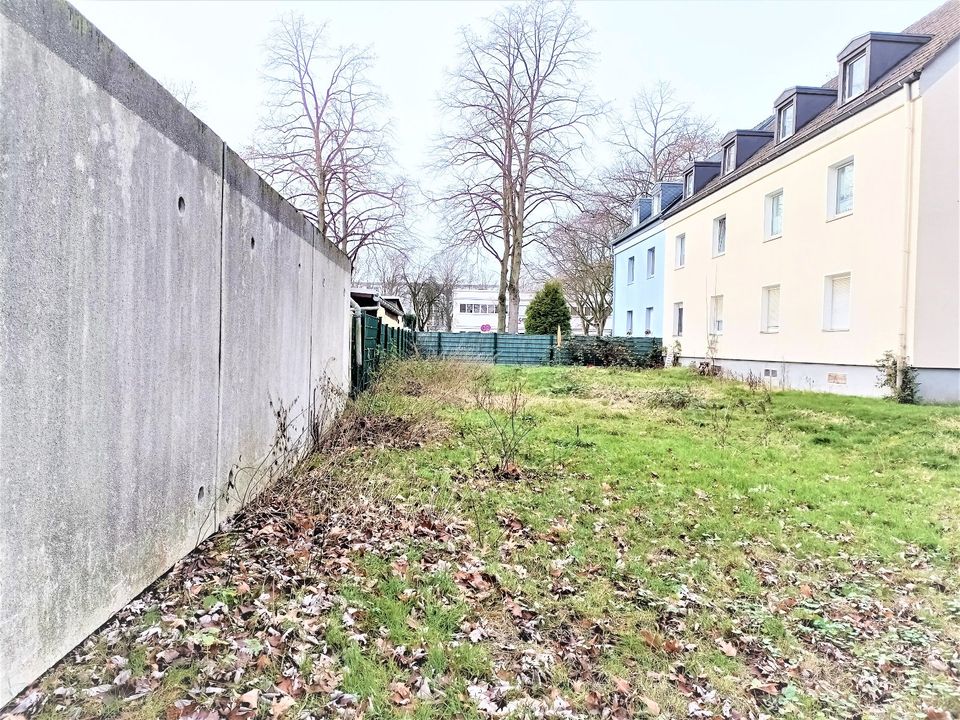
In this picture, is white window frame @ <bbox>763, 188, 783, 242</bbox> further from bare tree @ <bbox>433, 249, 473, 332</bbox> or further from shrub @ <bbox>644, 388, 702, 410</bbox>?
bare tree @ <bbox>433, 249, 473, 332</bbox>

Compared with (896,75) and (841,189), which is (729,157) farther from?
(896,75)

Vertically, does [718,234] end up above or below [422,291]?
below

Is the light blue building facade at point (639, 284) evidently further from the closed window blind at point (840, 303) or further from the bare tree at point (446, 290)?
the bare tree at point (446, 290)

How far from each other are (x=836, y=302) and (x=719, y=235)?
6.49 metres

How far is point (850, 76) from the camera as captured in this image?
1284 centimetres

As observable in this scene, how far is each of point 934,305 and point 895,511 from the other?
25.2 feet

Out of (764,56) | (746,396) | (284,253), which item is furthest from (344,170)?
(284,253)

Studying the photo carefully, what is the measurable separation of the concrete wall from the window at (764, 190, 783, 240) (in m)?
15.2

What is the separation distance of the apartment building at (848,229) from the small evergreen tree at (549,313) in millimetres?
9082


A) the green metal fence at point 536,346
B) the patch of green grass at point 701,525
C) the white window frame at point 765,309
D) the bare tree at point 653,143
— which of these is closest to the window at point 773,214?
the white window frame at point 765,309

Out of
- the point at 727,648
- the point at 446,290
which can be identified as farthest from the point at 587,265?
the point at 727,648

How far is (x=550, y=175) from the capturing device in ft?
81.1

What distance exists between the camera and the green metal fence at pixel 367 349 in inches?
363

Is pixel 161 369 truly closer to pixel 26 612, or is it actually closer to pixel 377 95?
pixel 26 612
